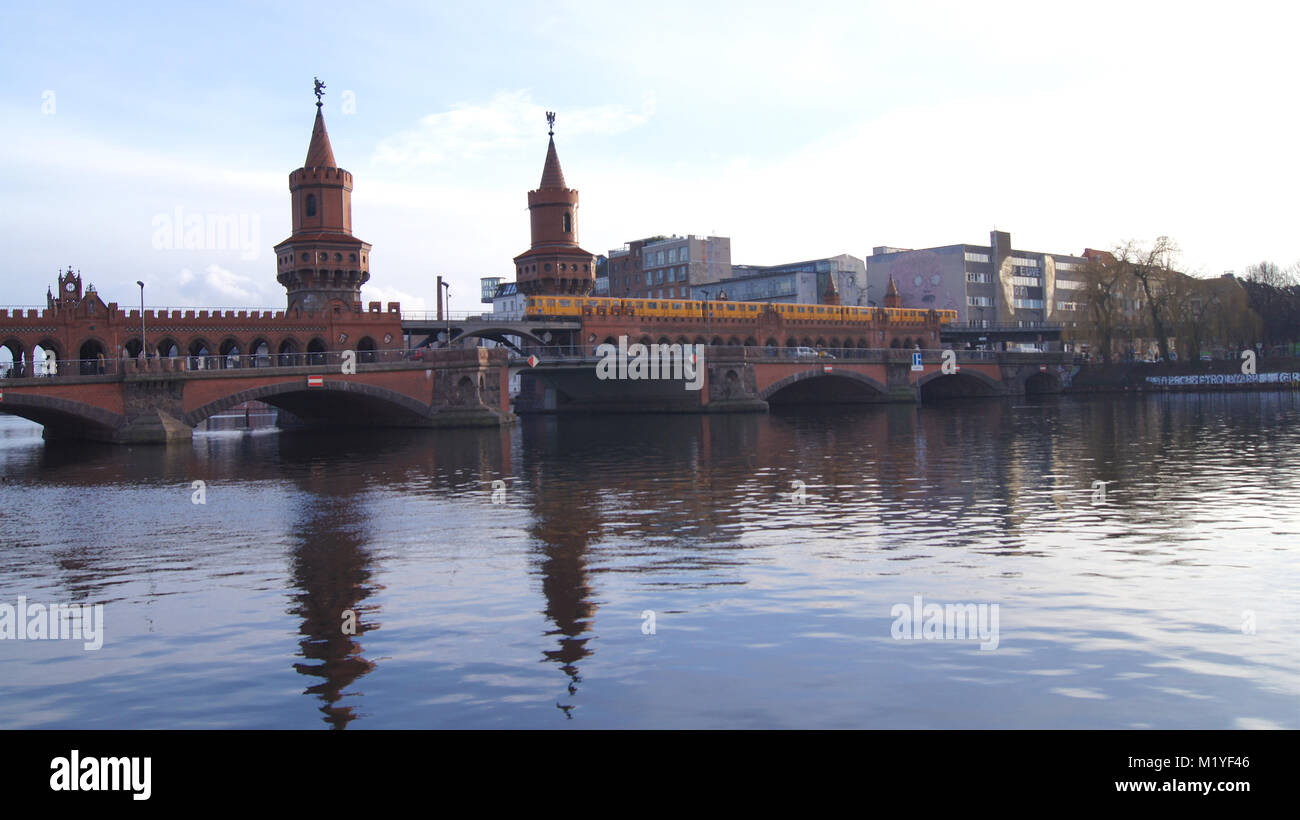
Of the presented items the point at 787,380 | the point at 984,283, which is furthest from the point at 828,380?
the point at 984,283

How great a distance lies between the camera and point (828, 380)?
104 m

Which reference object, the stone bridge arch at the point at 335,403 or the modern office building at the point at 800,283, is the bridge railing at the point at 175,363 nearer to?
the stone bridge arch at the point at 335,403

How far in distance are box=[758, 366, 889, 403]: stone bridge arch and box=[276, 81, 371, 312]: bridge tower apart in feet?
115

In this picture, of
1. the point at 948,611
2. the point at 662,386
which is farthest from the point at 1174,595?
the point at 662,386

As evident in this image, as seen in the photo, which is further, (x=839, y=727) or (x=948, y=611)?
(x=948, y=611)

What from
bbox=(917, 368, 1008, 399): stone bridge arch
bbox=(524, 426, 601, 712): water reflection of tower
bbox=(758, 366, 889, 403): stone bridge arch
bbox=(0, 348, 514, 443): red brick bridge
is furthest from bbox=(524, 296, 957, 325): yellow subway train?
bbox=(524, 426, 601, 712): water reflection of tower

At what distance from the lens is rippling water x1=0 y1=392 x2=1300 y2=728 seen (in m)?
11.4

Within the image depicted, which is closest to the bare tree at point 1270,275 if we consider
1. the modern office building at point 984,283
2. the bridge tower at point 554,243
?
the modern office building at point 984,283

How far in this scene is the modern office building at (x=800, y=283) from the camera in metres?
152

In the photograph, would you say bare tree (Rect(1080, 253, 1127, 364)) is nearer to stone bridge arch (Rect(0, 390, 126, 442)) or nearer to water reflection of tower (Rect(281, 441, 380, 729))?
stone bridge arch (Rect(0, 390, 126, 442))

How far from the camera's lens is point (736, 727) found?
416 inches

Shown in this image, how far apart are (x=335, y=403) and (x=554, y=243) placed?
3496 cm
